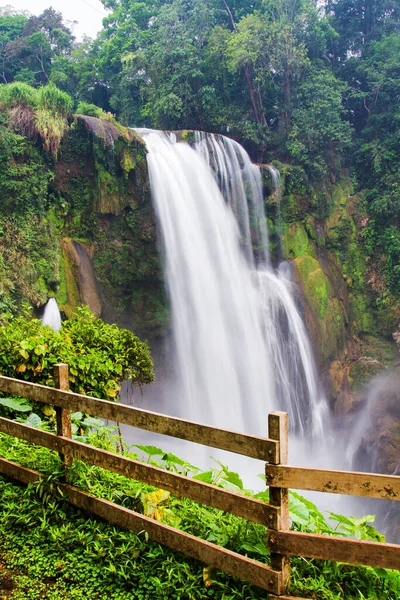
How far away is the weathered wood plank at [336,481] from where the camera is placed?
1.96 meters

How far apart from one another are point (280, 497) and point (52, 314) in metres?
9.29

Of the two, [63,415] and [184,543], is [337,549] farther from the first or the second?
[63,415]

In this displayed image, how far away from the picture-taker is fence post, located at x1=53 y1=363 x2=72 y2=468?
2955 millimetres

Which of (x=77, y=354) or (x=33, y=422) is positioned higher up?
(x=77, y=354)

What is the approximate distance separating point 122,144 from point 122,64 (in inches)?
369

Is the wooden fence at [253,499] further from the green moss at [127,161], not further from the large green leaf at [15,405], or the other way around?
the green moss at [127,161]

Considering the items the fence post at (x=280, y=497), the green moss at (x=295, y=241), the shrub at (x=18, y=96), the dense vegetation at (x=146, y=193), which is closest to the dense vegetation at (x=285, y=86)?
the dense vegetation at (x=146, y=193)

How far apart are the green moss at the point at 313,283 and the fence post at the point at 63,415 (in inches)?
504

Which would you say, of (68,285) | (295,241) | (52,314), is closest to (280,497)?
(52,314)

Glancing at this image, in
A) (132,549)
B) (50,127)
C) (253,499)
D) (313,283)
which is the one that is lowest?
(132,549)

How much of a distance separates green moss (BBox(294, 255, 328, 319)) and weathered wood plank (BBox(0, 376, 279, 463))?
42.1 feet

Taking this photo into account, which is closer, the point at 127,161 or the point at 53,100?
the point at 53,100

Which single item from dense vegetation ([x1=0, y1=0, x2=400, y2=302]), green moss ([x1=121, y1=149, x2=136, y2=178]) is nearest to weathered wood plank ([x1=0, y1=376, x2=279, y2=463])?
green moss ([x1=121, y1=149, x2=136, y2=178])

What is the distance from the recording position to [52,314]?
10719 mm
